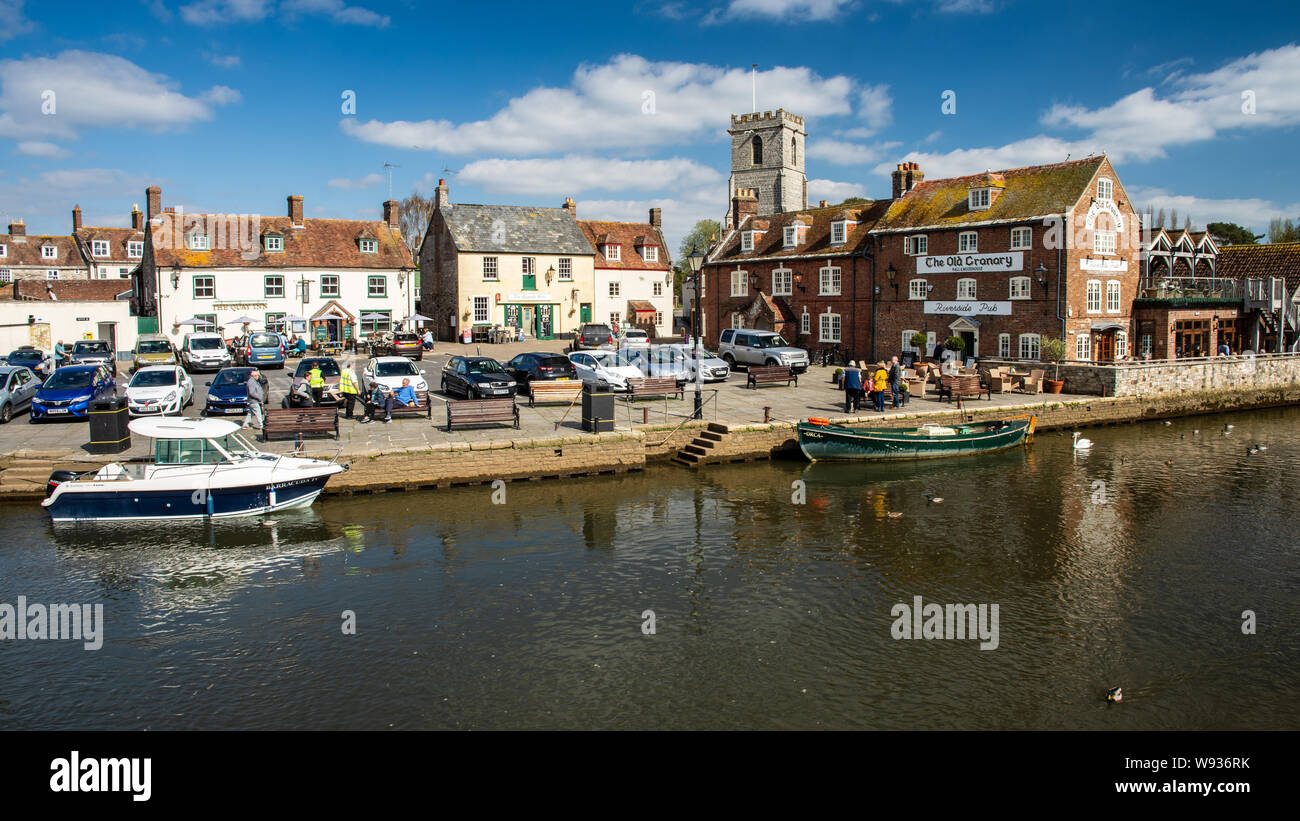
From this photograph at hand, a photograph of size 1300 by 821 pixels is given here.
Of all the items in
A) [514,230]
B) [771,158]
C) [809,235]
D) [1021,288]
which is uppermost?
[771,158]

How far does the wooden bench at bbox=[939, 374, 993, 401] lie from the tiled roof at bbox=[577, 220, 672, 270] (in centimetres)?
3307

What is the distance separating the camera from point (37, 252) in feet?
250

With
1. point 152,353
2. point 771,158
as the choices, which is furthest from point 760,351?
point 771,158

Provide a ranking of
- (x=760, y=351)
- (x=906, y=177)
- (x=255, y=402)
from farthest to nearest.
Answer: (x=906, y=177) < (x=760, y=351) < (x=255, y=402)

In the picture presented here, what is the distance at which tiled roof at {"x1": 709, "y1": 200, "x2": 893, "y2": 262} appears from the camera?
44438 mm

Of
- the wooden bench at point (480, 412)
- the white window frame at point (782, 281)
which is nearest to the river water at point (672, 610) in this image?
the wooden bench at point (480, 412)

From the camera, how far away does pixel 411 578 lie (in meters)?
15.0

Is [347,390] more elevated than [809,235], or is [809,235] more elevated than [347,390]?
[809,235]

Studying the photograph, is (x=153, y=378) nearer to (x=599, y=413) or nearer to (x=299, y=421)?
(x=299, y=421)

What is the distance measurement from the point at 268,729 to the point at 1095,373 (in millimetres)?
32179

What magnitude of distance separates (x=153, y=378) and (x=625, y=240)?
Result: 40471 millimetres

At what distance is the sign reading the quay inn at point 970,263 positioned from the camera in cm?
3725
